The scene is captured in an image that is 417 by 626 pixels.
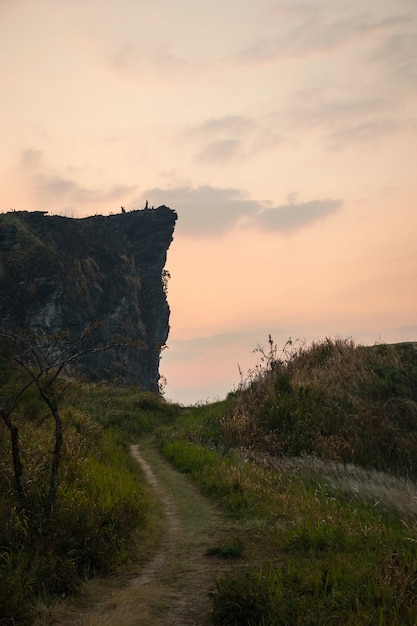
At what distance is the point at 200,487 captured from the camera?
41.9 ft

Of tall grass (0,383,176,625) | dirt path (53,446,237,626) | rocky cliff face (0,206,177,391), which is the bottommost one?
dirt path (53,446,237,626)

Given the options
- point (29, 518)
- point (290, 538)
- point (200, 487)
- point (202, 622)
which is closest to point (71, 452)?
point (200, 487)

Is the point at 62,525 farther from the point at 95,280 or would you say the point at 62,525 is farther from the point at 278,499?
the point at 95,280

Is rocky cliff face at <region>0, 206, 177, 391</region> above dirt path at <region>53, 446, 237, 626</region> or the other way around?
above

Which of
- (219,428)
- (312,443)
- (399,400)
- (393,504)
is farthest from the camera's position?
(219,428)

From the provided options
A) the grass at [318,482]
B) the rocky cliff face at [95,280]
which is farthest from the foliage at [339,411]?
the rocky cliff face at [95,280]

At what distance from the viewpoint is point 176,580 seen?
273 inches

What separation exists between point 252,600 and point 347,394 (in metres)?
13.5

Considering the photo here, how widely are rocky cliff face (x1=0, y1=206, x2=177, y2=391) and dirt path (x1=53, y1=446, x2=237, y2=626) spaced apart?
54.2 m

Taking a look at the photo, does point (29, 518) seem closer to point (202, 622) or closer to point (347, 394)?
point (202, 622)

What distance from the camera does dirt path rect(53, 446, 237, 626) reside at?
567 cm

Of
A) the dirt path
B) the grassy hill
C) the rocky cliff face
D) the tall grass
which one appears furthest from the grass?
the rocky cliff face

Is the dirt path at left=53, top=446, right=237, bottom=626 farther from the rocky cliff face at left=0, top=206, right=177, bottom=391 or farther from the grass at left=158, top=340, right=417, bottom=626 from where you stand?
the rocky cliff face at left=0, top=206, right=177, bottom=391

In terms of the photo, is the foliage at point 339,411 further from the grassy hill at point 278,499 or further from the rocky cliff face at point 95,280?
the rocky cliff face at point 95,280
